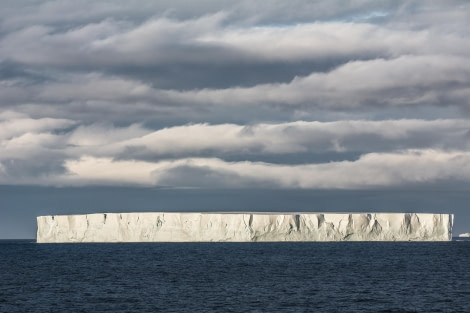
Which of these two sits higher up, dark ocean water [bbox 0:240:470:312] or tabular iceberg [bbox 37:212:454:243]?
tabular iceberg [bbox 37:212:454:243]

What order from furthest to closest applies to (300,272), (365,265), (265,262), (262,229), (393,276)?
1. (262,229)
2. (265,262)
3. (365,265)
4. (300,272)
5. (393,276)

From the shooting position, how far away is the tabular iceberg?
122125 mm

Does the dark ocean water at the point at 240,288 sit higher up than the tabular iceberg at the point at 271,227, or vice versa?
the tabular iceberg at the point at 271,227

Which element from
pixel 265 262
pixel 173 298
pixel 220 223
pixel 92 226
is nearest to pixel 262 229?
pixel 220 223

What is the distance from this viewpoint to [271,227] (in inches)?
4815

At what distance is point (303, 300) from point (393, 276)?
1860cm

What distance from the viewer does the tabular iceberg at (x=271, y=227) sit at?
122125 millimetres

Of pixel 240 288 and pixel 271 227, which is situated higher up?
pixel 271 227

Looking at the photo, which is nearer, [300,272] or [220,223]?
[300,272]

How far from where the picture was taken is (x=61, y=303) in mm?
44125

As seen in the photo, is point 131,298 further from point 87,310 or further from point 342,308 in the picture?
point 342,308

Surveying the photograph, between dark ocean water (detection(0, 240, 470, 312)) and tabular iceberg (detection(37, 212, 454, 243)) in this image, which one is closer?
dark ocean water (detection(0, 240, 470, 312))

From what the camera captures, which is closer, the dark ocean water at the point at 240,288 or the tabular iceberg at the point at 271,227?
the dark ocean water at the point at 240,288

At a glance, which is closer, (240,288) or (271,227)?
(240,288)
